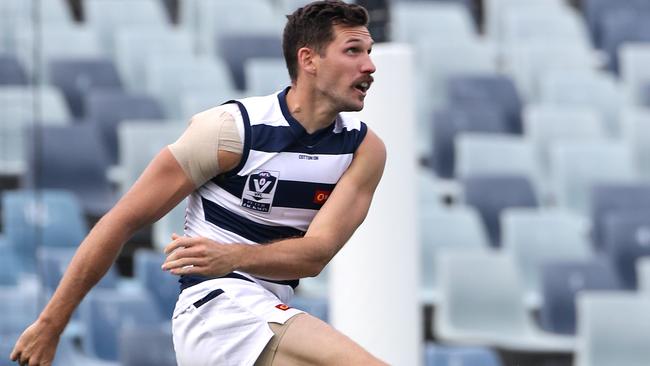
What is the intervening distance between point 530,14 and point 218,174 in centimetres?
733

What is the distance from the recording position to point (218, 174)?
13.0 ft

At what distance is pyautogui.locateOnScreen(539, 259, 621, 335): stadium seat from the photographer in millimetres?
7945

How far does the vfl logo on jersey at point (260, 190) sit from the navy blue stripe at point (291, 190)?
0.04ft

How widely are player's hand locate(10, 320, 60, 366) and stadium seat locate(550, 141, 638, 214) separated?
5.62 meters

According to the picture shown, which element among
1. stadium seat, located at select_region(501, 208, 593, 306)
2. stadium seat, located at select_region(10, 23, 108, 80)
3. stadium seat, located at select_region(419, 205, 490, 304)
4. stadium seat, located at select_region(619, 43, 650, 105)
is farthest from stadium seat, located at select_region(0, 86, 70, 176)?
stadium seat, located at select_region(619, 43, 650, 105)

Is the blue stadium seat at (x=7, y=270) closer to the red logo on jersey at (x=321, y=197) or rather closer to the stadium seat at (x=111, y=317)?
the stadium seat at (x=111, y=317)

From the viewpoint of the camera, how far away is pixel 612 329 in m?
7.61

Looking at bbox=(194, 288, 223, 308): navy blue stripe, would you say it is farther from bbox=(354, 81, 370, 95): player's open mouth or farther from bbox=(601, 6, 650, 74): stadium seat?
bbox=(601, 6, 650, 74): stadium seat

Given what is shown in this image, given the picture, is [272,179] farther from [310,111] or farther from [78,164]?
[78,164]

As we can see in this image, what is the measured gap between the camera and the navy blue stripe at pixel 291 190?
3.96 meters

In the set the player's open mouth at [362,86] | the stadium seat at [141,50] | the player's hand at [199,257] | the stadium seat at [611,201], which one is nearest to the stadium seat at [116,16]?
the stadium seat at [141,50]

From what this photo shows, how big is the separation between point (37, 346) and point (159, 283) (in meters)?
3.60

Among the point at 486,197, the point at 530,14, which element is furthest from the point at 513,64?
the point at 486,197

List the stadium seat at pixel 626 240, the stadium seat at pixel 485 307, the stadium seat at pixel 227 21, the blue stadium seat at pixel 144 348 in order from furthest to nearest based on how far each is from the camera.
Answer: the stadium seat at pixel 227 21, the stadium seat at pixel 626 240, the stadium seat at pixel 485 307, the blue stadium seat at pixel 144 348
